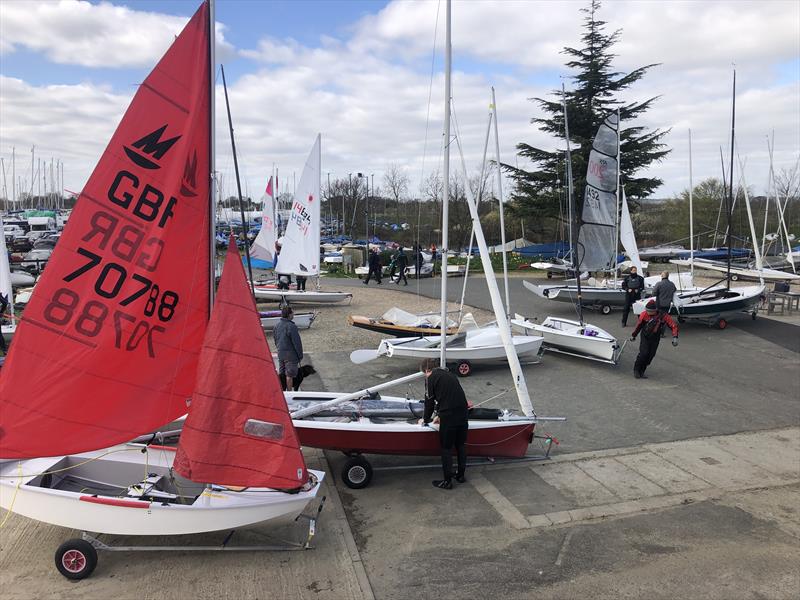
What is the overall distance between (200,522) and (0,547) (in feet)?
6.08

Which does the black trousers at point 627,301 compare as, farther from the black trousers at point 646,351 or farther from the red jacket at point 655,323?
the red jacket at point 655,323

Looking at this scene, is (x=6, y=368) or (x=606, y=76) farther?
(x=606, y=76)

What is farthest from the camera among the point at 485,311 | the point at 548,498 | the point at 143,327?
the point at 485,311

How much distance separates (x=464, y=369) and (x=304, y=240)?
7.94 meters

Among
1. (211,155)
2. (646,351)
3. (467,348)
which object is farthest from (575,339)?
(211,155)

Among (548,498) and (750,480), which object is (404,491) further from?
(750,480)

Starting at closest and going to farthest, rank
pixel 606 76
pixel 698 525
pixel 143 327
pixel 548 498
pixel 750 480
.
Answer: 1. pixel 143 327
2. pixel 698 525
3. pixel 548 498
4. pixel 750 480
5. pixel 606 76

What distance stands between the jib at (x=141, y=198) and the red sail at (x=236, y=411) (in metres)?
0.68

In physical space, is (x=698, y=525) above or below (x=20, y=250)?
below

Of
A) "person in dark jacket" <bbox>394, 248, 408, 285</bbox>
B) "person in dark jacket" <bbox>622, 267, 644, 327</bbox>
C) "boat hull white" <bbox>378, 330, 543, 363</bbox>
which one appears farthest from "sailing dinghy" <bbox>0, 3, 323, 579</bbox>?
"person in dark jacket" <bbox>394, 248, 408, 285</bbox>

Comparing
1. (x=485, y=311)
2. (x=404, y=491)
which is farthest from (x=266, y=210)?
(x=404, y=491)

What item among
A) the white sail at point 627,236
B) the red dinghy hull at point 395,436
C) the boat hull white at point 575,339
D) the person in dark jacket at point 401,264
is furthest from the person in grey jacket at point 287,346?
the person in dark jacket at point 401,264

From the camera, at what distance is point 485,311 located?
16438mm

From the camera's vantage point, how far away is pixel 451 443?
5.89 meters
